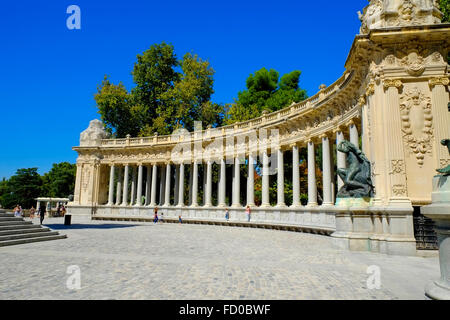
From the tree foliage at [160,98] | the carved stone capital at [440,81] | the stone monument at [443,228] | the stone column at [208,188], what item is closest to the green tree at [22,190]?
the tree foliage at [160,98]

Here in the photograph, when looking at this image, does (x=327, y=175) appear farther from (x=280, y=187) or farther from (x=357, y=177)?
(x=357, y=177)

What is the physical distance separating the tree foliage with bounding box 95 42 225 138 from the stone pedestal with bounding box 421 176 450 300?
162 ft

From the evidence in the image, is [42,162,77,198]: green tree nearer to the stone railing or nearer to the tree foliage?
the tree foliage

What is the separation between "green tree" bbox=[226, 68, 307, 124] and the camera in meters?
46.4

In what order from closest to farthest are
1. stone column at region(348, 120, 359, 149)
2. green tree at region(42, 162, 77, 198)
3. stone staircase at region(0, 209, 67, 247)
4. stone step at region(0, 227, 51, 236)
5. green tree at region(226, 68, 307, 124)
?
stone staircase at region(0, 209, 67, 247), stone step at region(0, 227, 51, 236), stone column at region(348, 120, 359, 149), green tree at region(226, 68, 307, 124), green tree at region(42, 162, 77, 198)

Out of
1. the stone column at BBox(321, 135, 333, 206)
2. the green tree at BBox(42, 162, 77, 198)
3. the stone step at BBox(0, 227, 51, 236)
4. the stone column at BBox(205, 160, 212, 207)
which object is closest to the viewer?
the stone step at BBox(0, 227, 51, 236)

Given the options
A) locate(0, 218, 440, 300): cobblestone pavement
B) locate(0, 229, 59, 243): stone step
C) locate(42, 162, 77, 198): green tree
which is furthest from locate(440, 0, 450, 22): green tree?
locate(42, 162, 77, 198): green tree

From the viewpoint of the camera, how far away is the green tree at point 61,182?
276 feet

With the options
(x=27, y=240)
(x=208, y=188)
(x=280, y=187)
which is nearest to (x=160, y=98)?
(x=208, y=188)

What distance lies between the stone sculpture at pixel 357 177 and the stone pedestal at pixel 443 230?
9.74 m

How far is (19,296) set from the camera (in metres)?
6.39
